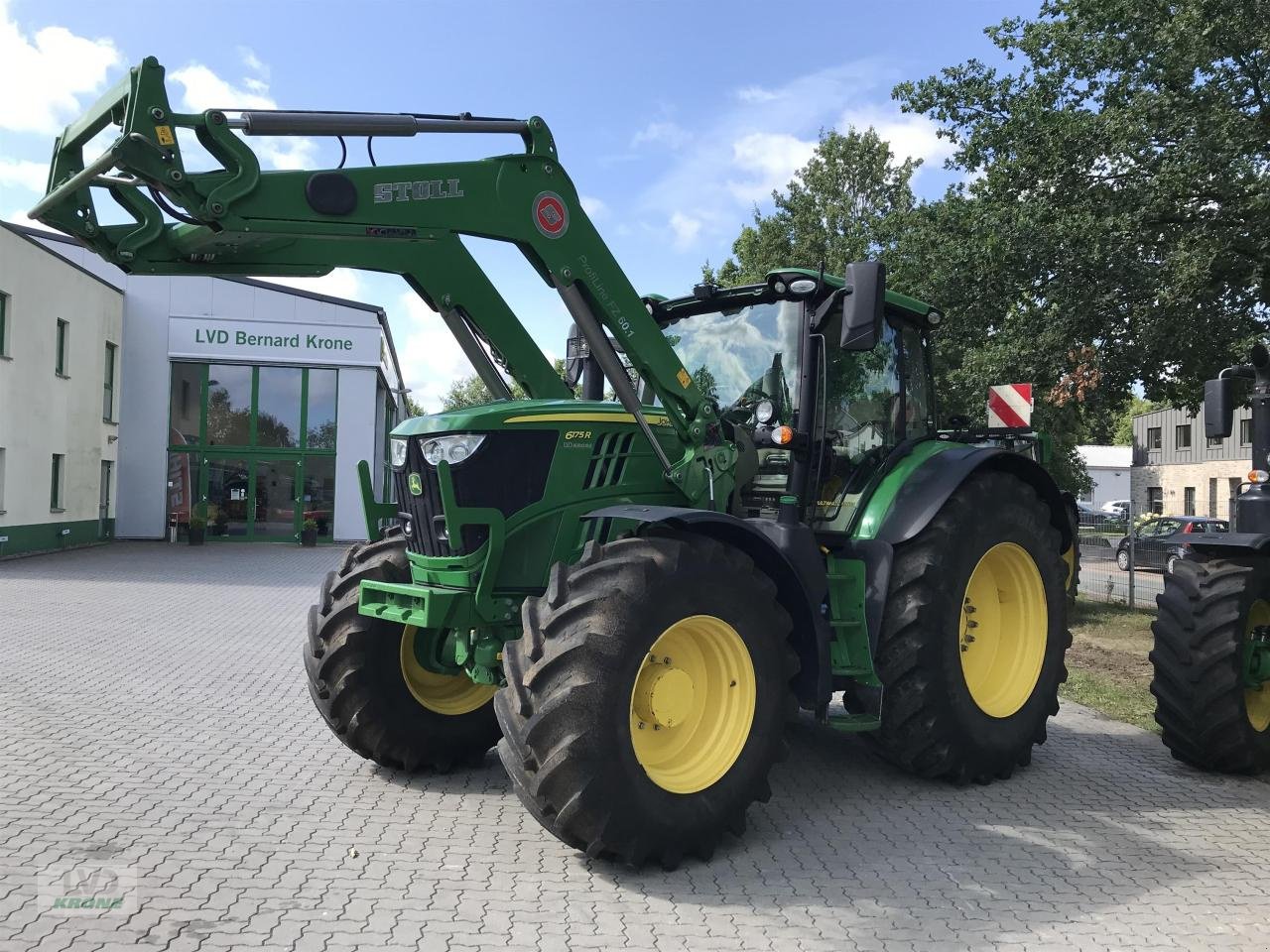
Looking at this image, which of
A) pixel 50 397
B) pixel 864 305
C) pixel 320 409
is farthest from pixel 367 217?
pixel 320 409

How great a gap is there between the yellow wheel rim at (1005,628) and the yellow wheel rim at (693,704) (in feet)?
6.49

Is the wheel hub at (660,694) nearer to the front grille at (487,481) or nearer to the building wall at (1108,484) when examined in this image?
the front grille at (487,481)

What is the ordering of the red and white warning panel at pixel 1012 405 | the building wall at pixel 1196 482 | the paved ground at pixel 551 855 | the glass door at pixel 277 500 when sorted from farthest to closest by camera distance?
the building wall at pixel 1196 482 < the glass door at pixel 277 500 < the red and white warning panel at pixel 1012 405 < the paved ground at pixel 551 855

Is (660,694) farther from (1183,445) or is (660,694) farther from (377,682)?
(1183,445)

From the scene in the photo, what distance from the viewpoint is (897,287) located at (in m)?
14.3

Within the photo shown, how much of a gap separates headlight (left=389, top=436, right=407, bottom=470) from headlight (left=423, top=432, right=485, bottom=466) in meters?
0.33

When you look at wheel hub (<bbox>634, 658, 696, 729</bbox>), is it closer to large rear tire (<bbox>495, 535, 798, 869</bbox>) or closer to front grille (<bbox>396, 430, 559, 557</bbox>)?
large rear tire (<bbox>495, 535, 798, 869</bbox>)

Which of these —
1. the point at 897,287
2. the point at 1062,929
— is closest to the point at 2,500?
the point at 897,287

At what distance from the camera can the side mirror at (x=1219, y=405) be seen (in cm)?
634

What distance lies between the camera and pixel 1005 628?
620 centimetres

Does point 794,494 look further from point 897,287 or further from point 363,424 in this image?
point 363,424

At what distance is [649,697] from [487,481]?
125cm

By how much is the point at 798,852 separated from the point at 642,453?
2032mm

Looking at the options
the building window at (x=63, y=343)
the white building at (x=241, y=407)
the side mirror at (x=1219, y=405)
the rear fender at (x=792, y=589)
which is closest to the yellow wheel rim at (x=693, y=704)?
the rear fender at (x=792, y=589)
